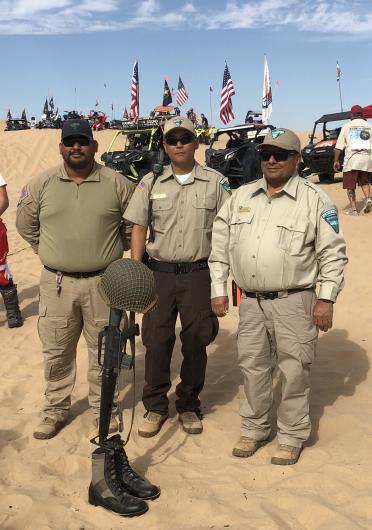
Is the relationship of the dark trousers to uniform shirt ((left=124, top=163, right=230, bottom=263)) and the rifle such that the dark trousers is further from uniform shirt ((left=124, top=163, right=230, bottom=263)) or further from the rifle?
the rifle

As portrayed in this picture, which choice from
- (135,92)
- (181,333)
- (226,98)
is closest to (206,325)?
(181,333)

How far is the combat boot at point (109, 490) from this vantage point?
2.90 meters

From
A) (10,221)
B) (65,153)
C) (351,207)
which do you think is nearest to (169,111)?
(10,221)

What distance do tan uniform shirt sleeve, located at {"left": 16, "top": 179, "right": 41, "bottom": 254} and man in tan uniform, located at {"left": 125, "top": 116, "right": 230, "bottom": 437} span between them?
61 centimetres

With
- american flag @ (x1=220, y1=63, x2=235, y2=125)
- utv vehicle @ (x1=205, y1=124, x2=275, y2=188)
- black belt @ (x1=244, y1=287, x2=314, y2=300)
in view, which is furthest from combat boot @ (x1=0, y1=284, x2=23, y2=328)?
american flag @ (x1=220, y1=63, x2=235, y2=125)

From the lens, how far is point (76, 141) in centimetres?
351

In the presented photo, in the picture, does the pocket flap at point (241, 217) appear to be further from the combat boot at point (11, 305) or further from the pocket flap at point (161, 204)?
the combat boot at point (11, 305)

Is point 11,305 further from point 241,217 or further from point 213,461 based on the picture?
point 241,217

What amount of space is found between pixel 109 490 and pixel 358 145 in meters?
7.86

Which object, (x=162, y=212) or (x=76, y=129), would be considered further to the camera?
(x=162, y=212)

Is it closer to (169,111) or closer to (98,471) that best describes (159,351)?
(98,471)

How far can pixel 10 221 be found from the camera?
13.4 meters

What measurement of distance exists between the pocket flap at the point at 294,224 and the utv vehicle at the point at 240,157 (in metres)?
9.01

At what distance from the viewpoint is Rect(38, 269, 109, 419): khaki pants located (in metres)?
3.67
